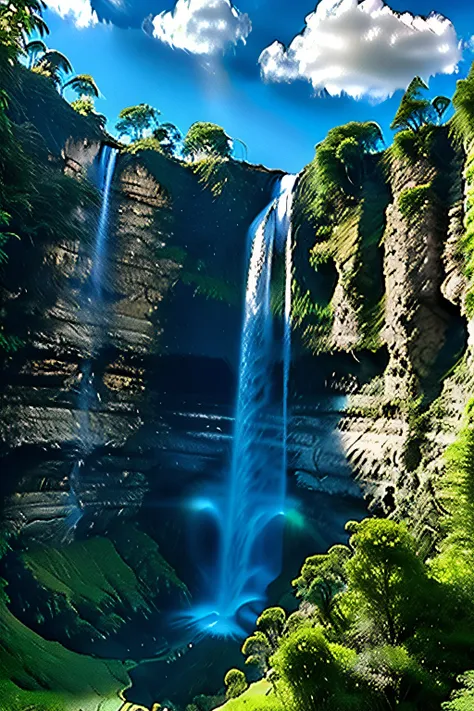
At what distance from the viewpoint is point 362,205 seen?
14266mm

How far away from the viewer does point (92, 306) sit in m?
14.8

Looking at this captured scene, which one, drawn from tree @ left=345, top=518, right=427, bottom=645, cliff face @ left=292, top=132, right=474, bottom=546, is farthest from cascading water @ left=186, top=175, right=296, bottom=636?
tree @ left=345, top=518, right=427, bottom=645

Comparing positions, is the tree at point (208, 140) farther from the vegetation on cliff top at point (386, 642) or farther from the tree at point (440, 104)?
the vegetation on cliff top at point (386, 642)

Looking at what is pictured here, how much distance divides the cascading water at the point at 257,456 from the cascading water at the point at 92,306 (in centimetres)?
384

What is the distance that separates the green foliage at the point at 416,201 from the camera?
1193cm

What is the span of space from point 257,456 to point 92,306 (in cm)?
669

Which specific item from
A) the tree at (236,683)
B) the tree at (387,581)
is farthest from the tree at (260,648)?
the tree at (387,581)

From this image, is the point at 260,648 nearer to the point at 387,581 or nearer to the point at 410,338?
the point at 387,581

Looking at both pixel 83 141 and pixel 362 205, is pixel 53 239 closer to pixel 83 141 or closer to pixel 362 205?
pixel 83 141

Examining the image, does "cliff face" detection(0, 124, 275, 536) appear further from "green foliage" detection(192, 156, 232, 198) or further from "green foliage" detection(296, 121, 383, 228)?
"green foliage" detection(296, 121, 383, 228)

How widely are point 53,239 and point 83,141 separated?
368 centimetres

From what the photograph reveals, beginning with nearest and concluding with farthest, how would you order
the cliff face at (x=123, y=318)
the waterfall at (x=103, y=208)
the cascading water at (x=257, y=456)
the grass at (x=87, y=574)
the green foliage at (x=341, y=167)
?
the grass at (x=87, y=574), the cliff face at (x=123, y=318), the cascading water at (x=257, y=456), the green foliage at (x=341, y=167), the waterfall at (x=103, y=208)

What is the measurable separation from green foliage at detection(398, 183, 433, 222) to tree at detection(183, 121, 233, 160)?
28.1 ft

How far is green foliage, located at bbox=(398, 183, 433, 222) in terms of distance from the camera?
11.9 m
